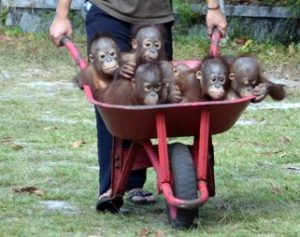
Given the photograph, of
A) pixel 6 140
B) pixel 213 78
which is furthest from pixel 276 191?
pixel 6 140

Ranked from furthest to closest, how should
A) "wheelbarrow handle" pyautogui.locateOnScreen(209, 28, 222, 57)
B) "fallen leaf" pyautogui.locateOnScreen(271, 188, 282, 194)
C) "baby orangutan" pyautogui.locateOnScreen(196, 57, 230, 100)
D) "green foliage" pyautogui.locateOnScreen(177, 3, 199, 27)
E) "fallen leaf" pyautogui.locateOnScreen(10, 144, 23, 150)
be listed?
"green foliage" pyautogui.locateOnScreen(177, 3, 199, 27) < "fallen leaf" pyautogui.locateOnScreen(10, 144, 23, 150) < "fallen leaf" pyautogui.locateOnScreen(271, 188, 282, 194) < "wheelbarrow handle" pyautogui.locateOnScreen(209, 28, 222, 57) < "baby orangutan" pyautogui.locateOnScreen(196, 57, 230, 100)

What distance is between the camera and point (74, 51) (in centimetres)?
611

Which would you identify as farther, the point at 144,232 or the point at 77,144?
the point at 77,144

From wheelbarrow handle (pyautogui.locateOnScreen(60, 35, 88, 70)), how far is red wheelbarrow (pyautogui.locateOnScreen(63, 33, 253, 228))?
26cm

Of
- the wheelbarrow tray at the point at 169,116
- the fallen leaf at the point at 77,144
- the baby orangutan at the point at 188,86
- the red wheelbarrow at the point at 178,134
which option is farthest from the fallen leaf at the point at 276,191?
the fallen leaf at the point at 77,144

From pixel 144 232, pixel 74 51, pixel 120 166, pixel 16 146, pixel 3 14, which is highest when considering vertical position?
pixel 74 51

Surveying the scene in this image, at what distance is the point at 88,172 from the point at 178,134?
1.81 meters

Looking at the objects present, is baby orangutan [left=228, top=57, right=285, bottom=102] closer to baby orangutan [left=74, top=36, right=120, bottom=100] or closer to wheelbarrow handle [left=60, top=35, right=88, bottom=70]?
baby orangutan [left=74, top=36, right=120, bottom=100]

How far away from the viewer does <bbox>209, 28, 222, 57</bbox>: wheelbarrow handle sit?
6007mm

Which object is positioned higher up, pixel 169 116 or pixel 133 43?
pixel 133 43

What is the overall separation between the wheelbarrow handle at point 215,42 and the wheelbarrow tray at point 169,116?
44 cm

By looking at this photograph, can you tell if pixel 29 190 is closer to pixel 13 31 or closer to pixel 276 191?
pixel 276 191

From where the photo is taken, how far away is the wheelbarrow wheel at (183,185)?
18.4ft

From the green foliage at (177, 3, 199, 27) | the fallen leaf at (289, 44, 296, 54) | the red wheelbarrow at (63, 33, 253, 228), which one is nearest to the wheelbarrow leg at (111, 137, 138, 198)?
the red wheelbarrow at (63, 33, 253, 228)
